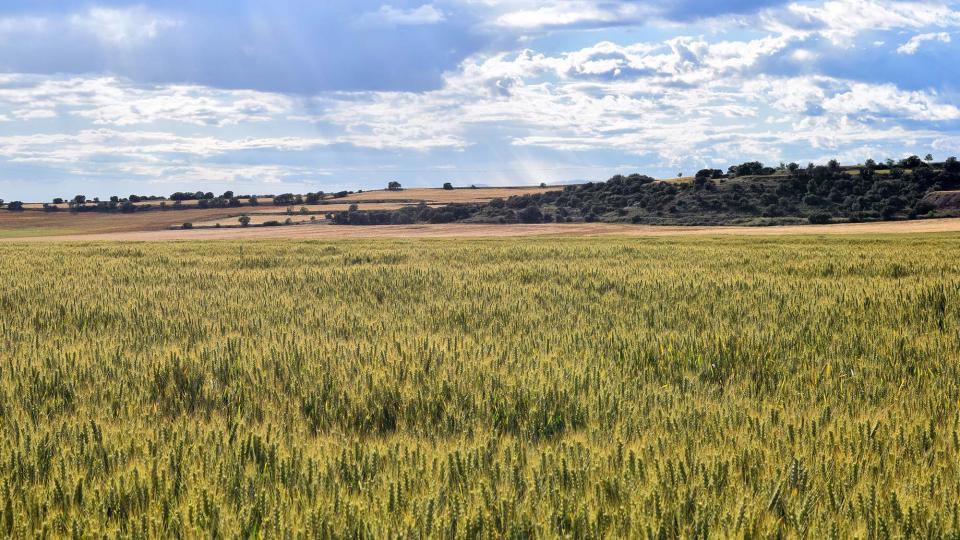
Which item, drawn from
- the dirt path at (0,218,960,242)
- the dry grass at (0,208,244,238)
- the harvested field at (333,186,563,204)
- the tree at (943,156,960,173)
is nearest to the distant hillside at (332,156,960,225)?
the tree at (943,156,960,173)

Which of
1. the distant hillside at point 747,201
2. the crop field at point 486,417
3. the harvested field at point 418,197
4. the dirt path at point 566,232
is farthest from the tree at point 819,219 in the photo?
the crop field at point 486,417

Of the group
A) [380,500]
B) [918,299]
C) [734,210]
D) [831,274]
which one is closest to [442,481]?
[380,500]

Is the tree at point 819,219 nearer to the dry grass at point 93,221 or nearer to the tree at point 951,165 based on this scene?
the tree at point 951,165

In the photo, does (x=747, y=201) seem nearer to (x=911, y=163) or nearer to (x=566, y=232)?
(x=911, y=163)

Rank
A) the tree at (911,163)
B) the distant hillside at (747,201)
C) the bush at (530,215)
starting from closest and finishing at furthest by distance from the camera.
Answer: the distant hillside at (747,201) < the bush at (530,215) < the tree at (911,163)

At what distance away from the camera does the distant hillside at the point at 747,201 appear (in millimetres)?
84188

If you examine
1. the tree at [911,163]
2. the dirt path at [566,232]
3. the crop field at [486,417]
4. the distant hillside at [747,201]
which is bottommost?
the dirt path at [566,232]

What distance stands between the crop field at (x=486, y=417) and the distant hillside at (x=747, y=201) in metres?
77.0

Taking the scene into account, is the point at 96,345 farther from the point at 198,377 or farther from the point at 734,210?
the point at 734,210

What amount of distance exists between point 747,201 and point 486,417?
301 feet

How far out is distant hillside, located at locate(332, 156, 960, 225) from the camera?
84.2 metres

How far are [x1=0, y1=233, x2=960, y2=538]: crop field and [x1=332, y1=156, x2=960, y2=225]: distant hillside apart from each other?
7703cm

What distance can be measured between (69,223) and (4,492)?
329ft

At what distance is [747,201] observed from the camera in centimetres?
9062
